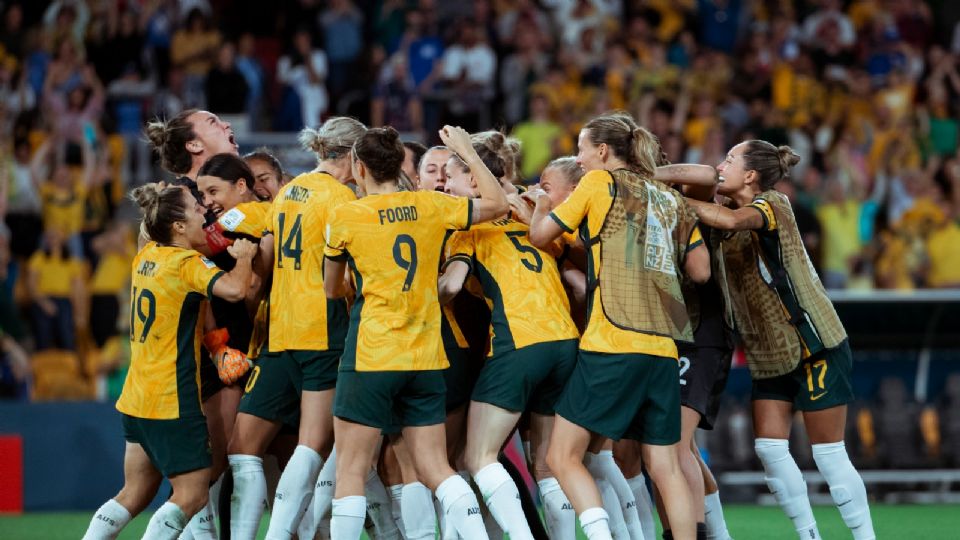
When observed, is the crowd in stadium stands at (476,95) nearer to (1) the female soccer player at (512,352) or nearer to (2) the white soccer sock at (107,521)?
(2) the white soccer sock at (107,521)

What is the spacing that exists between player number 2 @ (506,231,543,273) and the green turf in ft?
Result: 12.8

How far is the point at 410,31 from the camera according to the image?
17516mm

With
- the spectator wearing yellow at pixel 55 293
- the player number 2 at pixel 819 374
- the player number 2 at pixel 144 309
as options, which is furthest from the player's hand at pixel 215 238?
the spectator wearing yellow at pixel 55 293

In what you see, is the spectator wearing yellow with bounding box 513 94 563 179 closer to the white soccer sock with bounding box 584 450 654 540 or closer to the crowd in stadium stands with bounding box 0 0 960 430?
the crowd in stadium stands with bounding box 0 0 960 430

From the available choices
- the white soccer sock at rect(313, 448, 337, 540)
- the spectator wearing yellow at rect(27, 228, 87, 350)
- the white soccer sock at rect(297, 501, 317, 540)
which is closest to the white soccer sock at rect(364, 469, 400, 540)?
the white soccer sock at rect(313, 448, 337, 540)

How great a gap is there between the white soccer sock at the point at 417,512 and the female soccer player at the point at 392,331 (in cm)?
28

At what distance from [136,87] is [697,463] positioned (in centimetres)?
1123

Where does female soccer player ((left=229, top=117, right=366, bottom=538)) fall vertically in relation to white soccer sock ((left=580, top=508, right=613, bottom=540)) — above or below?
above

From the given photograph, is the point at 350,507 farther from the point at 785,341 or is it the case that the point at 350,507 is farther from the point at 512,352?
the point at 785,341

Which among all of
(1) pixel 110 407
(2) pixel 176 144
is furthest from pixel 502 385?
(1) pixel 110 407

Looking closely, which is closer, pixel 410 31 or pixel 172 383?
pixel 172 383

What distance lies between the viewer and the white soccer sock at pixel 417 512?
23.1 ft

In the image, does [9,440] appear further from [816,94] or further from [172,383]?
[816,94]

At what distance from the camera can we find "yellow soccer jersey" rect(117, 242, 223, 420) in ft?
23.6
